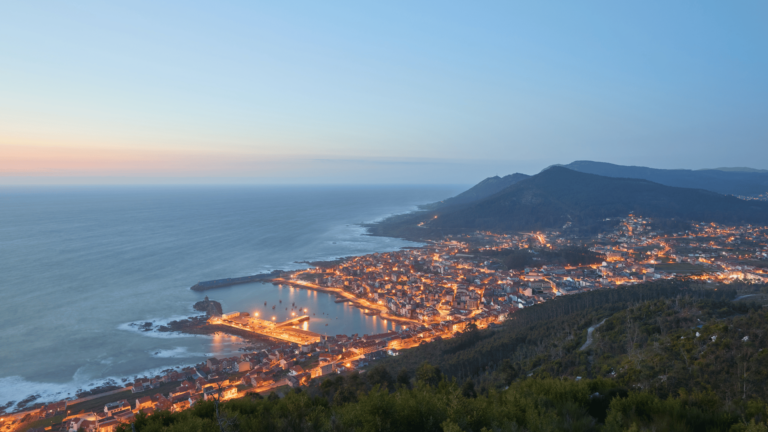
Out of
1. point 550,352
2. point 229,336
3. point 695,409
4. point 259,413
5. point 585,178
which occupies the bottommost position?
point 229,336

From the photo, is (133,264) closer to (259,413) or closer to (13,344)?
(13,344)

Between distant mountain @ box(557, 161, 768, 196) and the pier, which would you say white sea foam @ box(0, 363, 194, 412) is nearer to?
the pier

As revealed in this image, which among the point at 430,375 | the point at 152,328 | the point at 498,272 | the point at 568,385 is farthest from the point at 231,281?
the point at 568,385

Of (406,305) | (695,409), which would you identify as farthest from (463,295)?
(695,409)

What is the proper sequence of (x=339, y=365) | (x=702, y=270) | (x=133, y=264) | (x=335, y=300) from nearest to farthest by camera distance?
(x=339, y=365)
(x=335, y=300)
(x=702, y=270)
(x=133, y=264)

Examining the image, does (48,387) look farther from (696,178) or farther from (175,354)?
(696,178)
